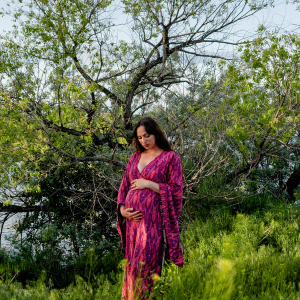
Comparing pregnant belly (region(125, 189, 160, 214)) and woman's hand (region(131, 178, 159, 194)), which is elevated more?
woman's hand (region(131, 178, 159, 194))

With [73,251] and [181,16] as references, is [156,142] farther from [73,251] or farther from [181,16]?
[181,16]

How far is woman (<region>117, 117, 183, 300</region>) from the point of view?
2.73 meters

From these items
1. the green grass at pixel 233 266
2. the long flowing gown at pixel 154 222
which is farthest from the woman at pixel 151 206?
the green grass at pixel 233 266

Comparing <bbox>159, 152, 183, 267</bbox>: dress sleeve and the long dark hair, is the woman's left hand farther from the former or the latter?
the long dark hair

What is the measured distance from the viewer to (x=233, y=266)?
2.42 metres

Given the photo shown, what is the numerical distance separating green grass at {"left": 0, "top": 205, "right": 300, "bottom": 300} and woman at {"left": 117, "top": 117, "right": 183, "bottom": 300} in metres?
0.20

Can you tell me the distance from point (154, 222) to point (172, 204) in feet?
0.73

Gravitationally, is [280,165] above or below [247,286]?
above

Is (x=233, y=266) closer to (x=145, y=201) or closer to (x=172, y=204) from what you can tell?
(x=172, y=204)

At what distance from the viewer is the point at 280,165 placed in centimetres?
762

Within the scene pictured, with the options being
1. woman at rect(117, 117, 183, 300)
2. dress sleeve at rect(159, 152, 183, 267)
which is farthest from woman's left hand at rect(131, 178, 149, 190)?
dress sleeve at rect(159, 152, 183, 267)

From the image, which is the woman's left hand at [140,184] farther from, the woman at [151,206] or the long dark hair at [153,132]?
the long dark hair at [153,132]

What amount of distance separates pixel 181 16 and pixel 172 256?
5321mm

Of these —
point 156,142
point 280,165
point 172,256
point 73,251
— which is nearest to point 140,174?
point 156,142
